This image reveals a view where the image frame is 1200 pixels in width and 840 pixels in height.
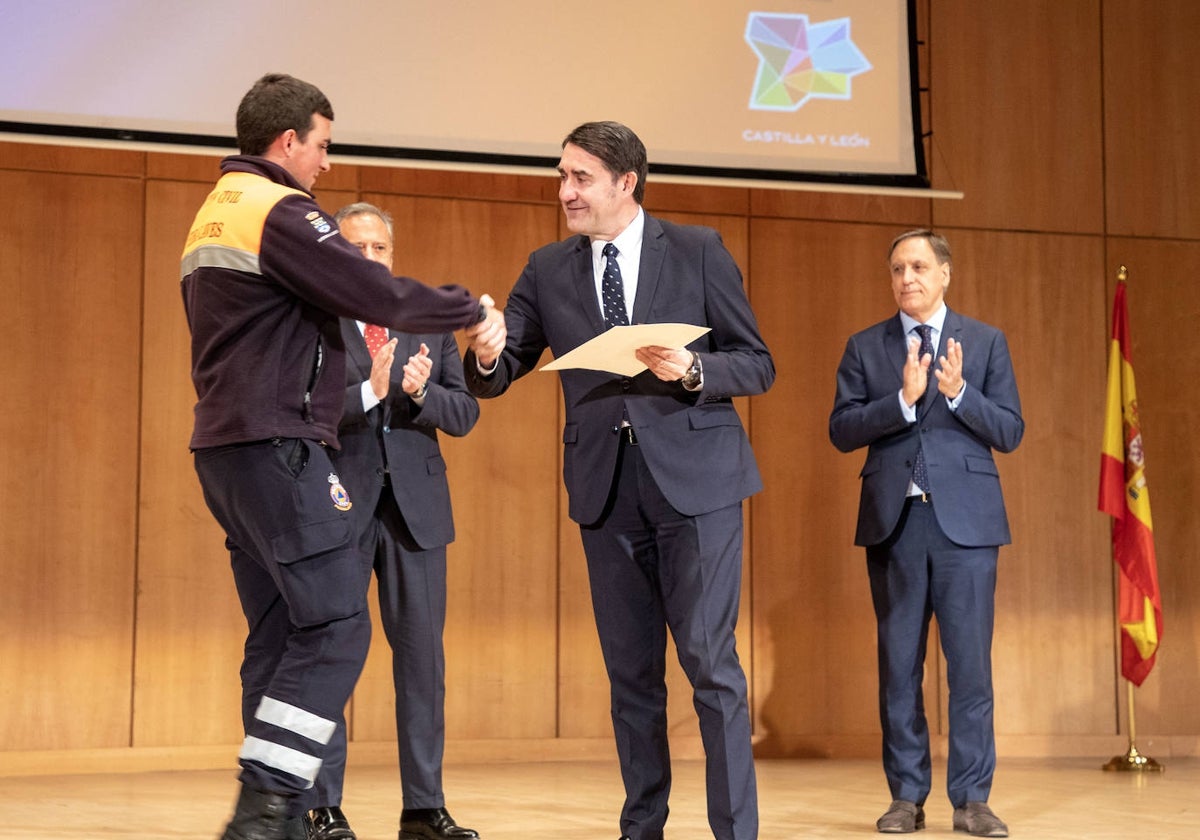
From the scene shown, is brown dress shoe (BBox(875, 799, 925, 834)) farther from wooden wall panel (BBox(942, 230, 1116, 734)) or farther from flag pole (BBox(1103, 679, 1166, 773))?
wooden wall panel (BBox(942, 230, 1116, 734))

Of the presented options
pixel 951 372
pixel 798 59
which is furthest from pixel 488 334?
pixel 798 59

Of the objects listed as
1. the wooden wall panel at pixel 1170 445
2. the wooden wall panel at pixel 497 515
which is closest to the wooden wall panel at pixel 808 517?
the wooden wall panel at pixel 497 515

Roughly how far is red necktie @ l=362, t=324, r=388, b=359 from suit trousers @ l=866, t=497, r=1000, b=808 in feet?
5.30

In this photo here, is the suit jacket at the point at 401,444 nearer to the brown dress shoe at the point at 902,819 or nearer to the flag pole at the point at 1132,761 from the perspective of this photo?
the brown dress shoe at the point at 902,819

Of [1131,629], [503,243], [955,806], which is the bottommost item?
[955,806]

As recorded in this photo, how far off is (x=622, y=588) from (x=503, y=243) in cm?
276

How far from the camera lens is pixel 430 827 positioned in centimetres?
354

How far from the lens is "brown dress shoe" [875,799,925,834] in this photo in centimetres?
384

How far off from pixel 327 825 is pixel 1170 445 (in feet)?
14.3

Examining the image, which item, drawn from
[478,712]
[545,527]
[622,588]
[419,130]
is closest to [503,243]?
[419,130]

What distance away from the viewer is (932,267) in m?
4.20

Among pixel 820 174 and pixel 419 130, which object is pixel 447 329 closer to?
pixel 419 130

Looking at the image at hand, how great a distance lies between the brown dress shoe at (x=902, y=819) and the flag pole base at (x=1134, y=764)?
6.27 ft

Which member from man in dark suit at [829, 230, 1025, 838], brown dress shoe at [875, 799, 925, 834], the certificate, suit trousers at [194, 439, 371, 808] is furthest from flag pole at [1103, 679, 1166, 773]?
suit trousers at [194, 439, 371, 808]
